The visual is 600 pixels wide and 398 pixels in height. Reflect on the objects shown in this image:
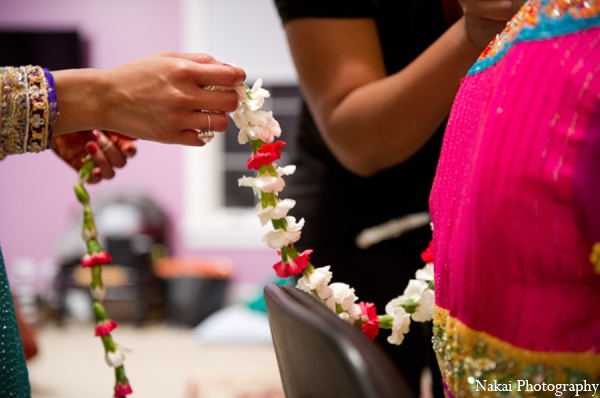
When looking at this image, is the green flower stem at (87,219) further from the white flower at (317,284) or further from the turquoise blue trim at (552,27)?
the turquoise blue trim at (552,27)

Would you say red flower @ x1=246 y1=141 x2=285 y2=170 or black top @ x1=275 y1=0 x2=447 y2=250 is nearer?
red flower @ x1=246 y1=141 x2=285 y2=170

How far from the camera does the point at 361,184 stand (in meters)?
1.20

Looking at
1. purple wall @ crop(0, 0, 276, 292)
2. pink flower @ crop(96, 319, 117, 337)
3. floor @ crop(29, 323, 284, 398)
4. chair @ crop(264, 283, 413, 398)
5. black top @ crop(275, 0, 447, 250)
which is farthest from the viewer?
purple wall @ crop(0, 0, 276, 292)

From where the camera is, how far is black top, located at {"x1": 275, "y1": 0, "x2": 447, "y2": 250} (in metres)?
1.11

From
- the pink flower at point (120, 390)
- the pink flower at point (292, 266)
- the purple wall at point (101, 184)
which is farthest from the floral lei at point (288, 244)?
the purple wall at point (101, 184)

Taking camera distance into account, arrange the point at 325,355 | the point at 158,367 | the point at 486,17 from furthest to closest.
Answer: the point at 158,367 → the point at 486,17 → the point at 325,355

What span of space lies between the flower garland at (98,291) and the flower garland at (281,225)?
0.34 m

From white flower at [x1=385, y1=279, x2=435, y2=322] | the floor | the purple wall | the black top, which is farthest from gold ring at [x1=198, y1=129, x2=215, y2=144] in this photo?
the purple wall

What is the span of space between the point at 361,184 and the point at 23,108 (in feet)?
2.02

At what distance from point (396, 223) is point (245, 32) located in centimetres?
414

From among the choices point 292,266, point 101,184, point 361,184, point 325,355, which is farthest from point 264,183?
point 101,184

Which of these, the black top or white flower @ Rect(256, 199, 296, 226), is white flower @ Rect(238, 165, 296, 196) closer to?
white flower @ Rect(256, 199, 296, 226)

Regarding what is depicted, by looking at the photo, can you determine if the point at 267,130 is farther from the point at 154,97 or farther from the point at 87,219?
the point at 87,219

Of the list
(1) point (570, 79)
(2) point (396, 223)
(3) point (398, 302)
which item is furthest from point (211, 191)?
(1) point (570, 79)
